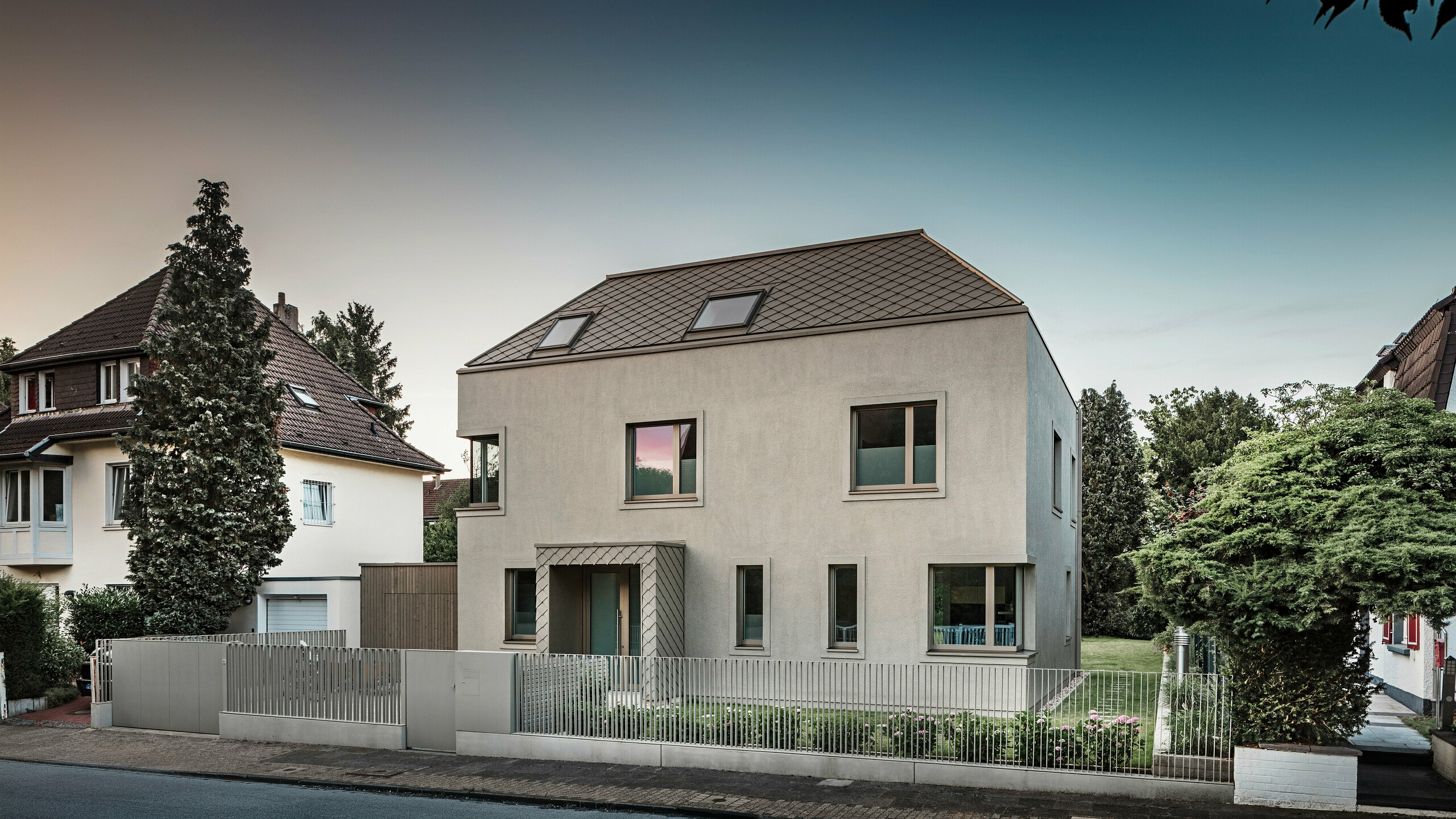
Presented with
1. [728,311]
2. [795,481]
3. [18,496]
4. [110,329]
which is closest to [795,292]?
[728,311]

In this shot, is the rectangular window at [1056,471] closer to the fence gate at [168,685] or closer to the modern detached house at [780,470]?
the modern detached house at [780,470]

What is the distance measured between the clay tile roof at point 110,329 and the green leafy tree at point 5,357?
17210mm

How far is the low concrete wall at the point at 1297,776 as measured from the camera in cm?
1001

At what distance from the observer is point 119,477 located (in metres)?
25.3

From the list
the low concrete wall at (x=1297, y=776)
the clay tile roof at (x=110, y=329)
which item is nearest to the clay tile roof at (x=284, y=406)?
the clay tile roof at (x=110, y=329)

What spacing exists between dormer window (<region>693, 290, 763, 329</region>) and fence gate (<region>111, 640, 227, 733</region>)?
10.1m

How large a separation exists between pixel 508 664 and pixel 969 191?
438 inches

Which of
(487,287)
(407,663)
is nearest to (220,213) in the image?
(487,287)

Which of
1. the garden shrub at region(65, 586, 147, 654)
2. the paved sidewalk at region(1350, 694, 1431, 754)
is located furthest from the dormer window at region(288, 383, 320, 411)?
the paved sidewalk at region(1350, 694, 1431, 754)

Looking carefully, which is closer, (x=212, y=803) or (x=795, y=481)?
(x=212, y=803)

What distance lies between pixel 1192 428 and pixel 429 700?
33639mm

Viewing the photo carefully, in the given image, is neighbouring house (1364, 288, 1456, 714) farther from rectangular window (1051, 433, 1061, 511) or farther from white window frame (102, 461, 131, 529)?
white window frame (102, 461, 131, 529)

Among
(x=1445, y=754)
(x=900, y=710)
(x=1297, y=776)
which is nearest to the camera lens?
(x=1297, y=776)

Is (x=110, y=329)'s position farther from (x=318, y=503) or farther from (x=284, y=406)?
(x=284, y=406)
